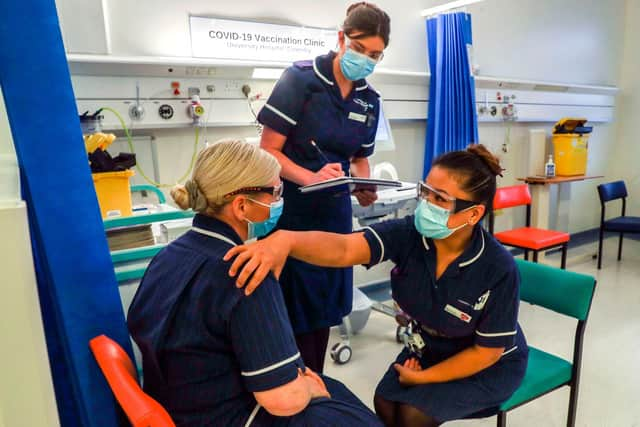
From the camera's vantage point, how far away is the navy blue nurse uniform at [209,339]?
868mm

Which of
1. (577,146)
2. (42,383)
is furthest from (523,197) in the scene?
(42,383)

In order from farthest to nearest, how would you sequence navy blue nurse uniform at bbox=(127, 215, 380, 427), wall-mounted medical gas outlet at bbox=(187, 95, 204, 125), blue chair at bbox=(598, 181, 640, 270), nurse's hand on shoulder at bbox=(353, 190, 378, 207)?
blue chair at bbox=(598, 181, 640, 270) < wall-mounted medical gas outlet at bbox=(187, 95, 204, 125) < nurse's hand on shoulder at bbox=(353, 190, 378, 207) < navy blue nurse uniform at bbox=(127, 215, 380, 427)

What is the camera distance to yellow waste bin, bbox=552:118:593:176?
411 centimetres

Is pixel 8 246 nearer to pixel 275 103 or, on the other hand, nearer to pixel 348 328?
pixel 275 103

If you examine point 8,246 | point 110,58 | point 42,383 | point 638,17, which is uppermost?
point 638,17

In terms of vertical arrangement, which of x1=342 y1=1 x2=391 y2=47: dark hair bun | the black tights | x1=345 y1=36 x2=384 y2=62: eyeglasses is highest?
x1=342 y1=1 x2=391 y2=47: dark hair bun

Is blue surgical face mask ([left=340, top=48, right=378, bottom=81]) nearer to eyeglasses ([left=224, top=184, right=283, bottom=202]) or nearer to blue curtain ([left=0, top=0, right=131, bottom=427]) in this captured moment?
eyeglasses ([left=224, top=184, right=283, bottom=202])

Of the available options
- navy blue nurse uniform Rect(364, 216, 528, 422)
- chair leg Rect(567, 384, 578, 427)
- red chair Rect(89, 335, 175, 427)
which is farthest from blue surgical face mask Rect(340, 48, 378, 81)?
chair leg Rect(567, 384, 578, 427)

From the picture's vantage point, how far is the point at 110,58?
207 cm

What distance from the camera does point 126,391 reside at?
751 mm

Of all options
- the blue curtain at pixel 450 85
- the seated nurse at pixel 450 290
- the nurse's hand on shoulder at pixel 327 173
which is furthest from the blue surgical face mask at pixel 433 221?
the blue curtain at pixel 450 85

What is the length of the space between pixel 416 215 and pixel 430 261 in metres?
0.15

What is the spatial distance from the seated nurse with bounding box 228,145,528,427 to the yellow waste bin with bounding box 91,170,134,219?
2.07 ft

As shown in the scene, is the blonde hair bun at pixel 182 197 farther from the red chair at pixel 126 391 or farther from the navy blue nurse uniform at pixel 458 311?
the navy blue nurse uniform at pixel 458 311
